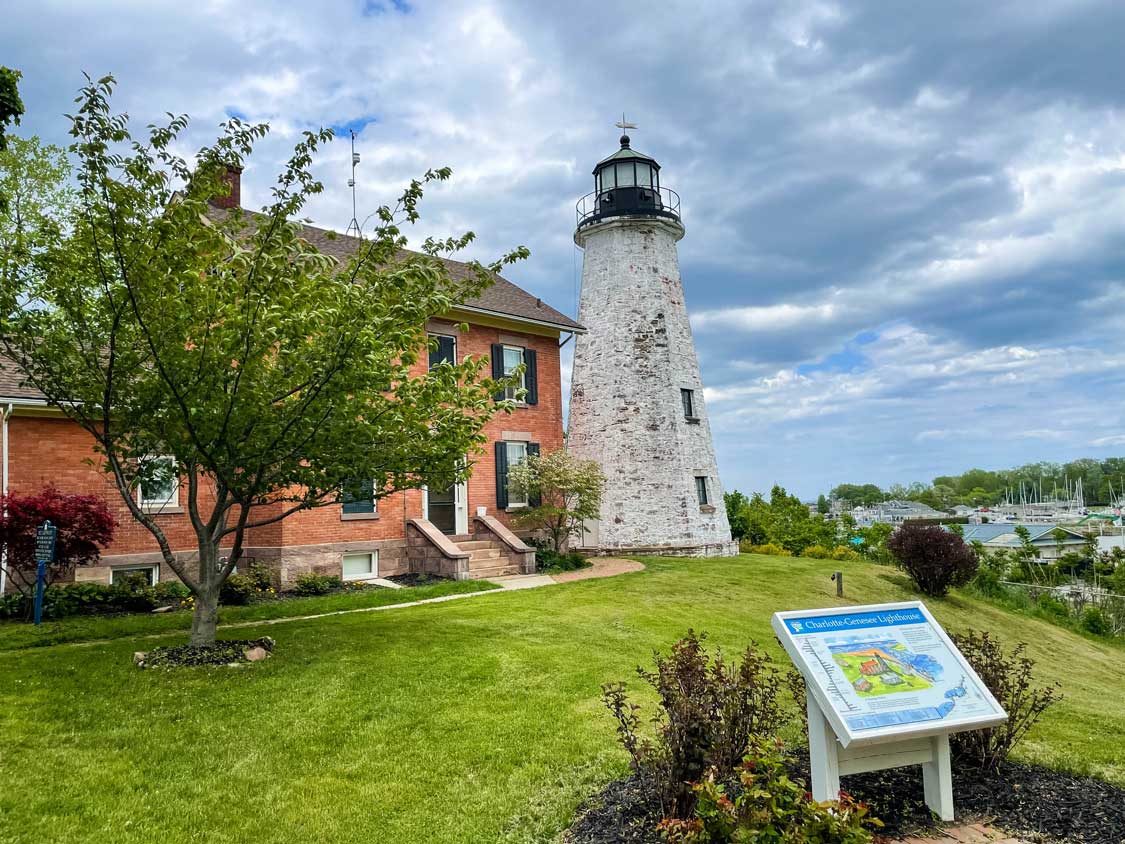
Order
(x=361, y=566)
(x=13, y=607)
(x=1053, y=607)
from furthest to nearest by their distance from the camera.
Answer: (x=1053, y=607) < (x=361, y=566) < (x=13, y=607)

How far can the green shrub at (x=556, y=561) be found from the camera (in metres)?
17.6

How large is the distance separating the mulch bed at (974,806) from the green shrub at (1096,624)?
17915 mm

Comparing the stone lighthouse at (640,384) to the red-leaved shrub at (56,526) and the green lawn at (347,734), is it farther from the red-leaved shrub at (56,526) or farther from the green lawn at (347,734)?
the red-leaved shrub at (56,526)

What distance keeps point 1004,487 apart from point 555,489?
142796mm

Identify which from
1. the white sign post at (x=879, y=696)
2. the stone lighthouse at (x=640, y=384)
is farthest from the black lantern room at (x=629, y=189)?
the white sign post at (x=879, y=696)

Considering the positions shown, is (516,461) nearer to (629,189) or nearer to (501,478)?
(501,478)

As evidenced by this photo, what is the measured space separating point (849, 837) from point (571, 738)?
306 centimetres

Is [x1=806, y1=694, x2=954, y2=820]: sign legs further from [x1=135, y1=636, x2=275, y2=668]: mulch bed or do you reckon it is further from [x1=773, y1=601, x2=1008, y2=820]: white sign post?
[x1=135, y1=636, x2=275, y2=668]: mulch bed

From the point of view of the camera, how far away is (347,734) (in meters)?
6.28

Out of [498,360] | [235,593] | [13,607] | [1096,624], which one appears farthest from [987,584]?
[13,607]

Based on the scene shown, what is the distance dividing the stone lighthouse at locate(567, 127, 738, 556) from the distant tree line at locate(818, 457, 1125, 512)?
298 feet

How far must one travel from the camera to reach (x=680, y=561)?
2005cm

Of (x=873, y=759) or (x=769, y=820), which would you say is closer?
(x=769, y=820)

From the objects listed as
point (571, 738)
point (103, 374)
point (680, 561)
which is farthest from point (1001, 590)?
point (103, 374)
